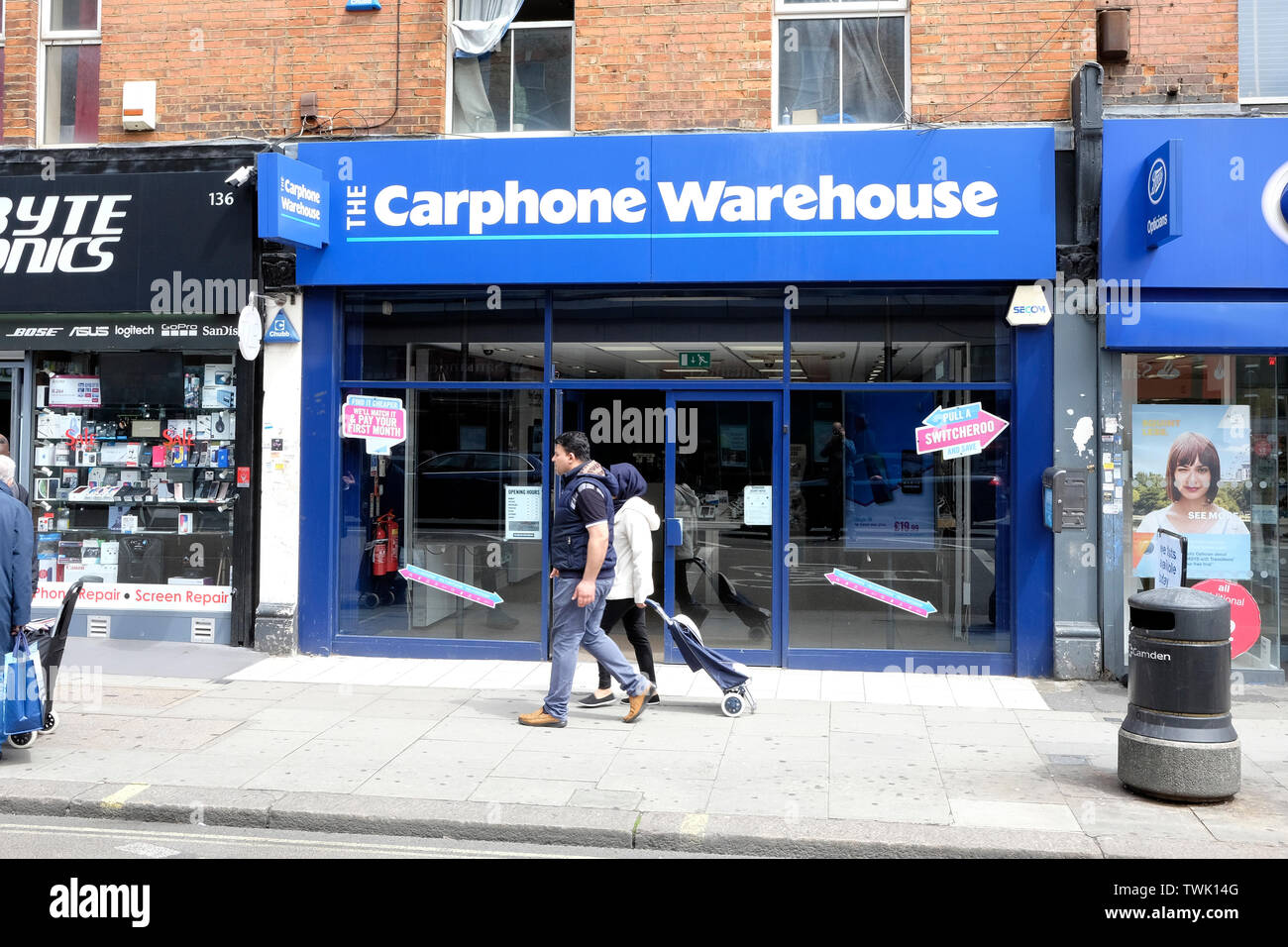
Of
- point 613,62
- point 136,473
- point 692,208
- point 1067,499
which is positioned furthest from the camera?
point 136,473

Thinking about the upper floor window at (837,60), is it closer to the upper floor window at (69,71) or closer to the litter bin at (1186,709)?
the litter bin at (1186,709)

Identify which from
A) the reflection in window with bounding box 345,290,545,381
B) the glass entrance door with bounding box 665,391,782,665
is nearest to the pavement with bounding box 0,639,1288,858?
the glass entrance door with bounding box 665,391,782,665

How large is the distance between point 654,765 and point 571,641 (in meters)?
1.11

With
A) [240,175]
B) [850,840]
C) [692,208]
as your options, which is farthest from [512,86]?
[850,840]

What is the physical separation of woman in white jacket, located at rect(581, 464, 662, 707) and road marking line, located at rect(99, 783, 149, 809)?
3.05 meters

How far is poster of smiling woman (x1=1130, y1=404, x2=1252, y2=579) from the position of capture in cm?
898

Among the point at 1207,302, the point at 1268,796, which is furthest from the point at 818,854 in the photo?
the point at 1207,302

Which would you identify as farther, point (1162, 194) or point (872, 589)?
point (872, 589)

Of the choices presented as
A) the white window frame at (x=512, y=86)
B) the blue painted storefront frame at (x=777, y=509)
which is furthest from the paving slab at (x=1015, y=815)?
the white window frame at (x=512, y=86)

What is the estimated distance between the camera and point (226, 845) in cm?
542

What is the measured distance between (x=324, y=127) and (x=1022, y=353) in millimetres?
6347

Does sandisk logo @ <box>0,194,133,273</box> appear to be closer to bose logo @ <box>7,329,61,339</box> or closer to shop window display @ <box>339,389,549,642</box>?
bose logo @ <box>7,329,61,339</box>

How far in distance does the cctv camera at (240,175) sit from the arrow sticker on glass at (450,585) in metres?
3.68

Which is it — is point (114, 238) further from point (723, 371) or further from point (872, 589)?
point (872, 589)
